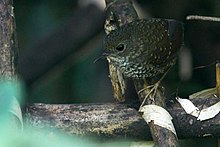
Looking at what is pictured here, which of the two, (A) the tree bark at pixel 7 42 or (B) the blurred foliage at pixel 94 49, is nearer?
(A) the tree bark at pixel 7 42

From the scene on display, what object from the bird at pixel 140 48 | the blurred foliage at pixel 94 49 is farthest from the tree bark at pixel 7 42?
the blurred foliage at pixel 94 49

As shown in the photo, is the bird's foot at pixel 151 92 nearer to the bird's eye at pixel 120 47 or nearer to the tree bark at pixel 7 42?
the bird's eye at pixel 120 47

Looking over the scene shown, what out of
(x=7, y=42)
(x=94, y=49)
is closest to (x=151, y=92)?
(x=7, y=42)

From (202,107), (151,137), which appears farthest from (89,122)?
(202,107)

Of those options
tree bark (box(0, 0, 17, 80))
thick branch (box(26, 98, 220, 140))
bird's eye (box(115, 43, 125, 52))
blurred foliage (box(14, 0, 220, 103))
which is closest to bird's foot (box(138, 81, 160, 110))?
thick branch (box(26, 98, 220, 140))

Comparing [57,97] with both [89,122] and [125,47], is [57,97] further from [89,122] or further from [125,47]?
[89,122]

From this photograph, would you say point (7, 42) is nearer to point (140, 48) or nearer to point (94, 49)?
point (140, 48)

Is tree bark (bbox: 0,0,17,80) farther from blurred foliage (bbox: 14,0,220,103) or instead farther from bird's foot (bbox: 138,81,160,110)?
blurred foliage (bbox: 14,0,220,103)
